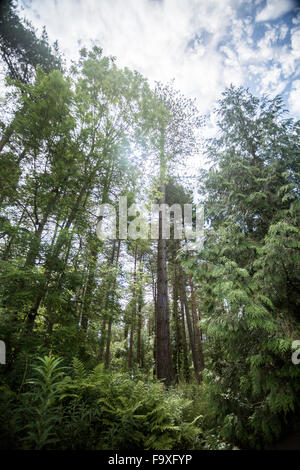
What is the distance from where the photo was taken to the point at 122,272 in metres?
5.61

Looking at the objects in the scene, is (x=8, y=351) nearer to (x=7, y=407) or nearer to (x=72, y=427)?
(x=7, y=407)

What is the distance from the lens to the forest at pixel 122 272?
101 inches

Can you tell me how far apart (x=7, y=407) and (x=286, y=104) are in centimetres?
819

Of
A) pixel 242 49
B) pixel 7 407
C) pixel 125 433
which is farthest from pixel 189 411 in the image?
pixel 242 49

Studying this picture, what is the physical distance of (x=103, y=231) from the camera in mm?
6316

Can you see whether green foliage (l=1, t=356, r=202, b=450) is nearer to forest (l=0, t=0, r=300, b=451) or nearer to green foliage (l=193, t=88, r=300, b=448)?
forest (l=0, t=0, r=300, b=451)

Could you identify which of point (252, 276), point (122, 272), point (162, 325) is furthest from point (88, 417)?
point (162, 325)

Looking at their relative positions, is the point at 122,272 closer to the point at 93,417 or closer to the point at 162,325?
the point at 162,325

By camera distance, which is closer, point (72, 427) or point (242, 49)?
point (72, 427)

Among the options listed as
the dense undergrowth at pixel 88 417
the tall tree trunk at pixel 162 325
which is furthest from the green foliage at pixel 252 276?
the tall tree trunk at pixel 162 325

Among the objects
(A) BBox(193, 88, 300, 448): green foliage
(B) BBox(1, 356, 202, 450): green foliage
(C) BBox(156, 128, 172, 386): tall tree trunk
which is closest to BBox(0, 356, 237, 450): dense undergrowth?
(B) BBox(1, 356, 202, 450): green foliage

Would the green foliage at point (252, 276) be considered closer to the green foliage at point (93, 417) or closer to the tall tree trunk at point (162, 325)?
the green foliage at point (93, 417)

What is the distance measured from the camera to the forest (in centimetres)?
257

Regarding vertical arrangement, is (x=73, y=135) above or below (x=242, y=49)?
below
